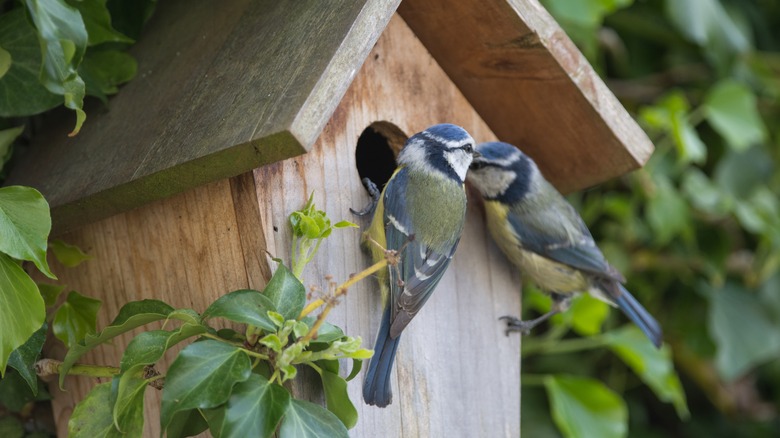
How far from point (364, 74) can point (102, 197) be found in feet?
1.56

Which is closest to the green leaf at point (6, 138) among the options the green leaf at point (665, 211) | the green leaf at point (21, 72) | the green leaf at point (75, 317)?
the green leaf at point (21, 72)

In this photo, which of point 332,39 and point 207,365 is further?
point 332,39

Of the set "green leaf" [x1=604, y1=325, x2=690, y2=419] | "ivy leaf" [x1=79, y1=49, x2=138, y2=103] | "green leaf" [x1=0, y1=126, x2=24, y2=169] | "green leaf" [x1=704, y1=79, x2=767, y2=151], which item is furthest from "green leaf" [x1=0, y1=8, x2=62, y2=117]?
"green leaf" [x1=704, y1=79, x2=767, y2=151]

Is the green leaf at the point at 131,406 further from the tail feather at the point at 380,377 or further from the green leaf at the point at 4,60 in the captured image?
the green leaf at the point at 4,60

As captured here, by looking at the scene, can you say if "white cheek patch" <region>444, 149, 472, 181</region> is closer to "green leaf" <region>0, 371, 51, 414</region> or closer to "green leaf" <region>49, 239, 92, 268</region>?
"green leaf" <region>49, 239, 92, 268</region>

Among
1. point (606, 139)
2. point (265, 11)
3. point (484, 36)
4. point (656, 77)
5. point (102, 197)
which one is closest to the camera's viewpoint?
point (102, 197)

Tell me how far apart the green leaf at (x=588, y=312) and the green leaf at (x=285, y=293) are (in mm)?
1231

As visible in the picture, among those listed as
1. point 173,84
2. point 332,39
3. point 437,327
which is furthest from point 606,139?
point 173,84

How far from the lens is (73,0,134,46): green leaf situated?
1604 mm

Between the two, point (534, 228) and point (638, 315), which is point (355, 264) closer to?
point (534, 228)

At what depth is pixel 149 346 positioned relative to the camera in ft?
4.36

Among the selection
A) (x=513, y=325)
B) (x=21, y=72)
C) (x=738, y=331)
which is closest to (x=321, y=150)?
(x=21, y=72)

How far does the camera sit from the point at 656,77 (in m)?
2.97

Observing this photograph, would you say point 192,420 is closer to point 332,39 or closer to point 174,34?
point 332,39
